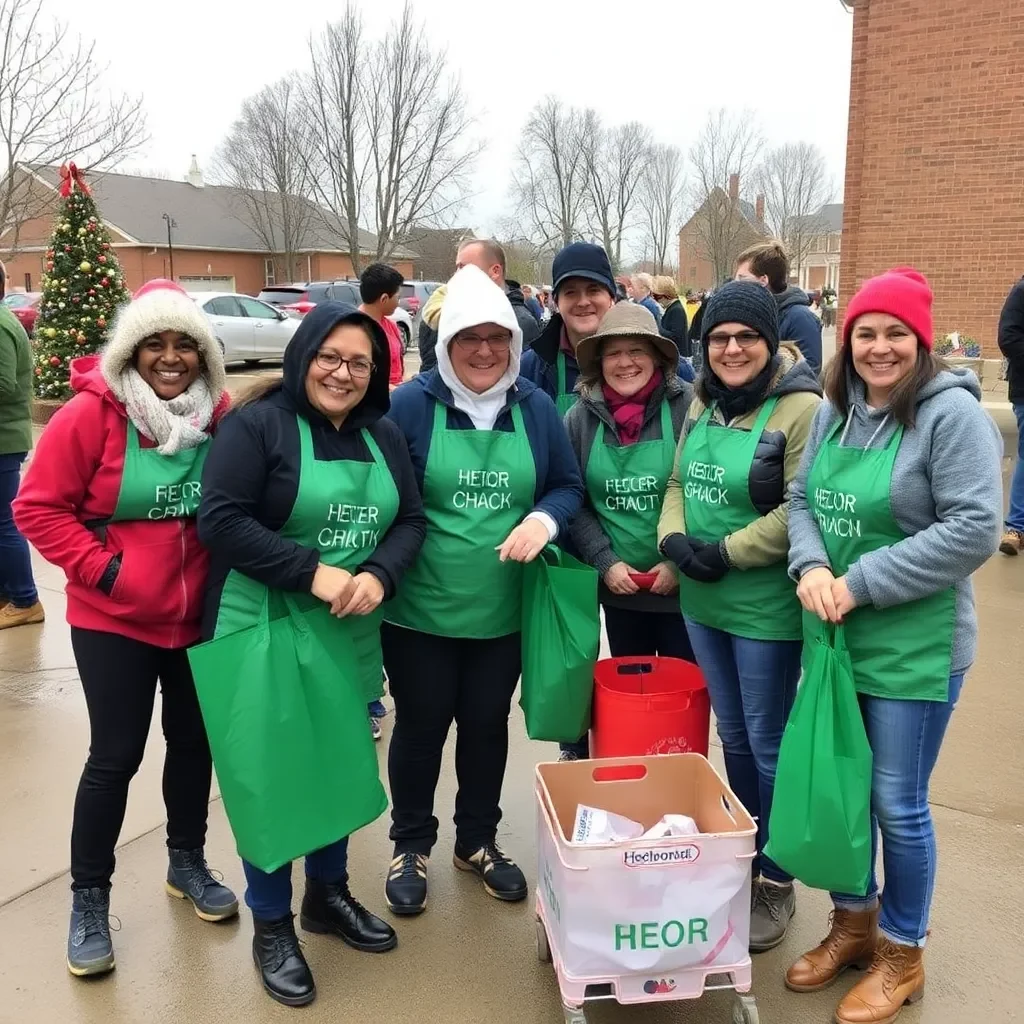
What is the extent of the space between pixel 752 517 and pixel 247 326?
59.4ft

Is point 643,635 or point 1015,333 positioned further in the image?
point 1015,333

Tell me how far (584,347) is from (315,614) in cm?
128

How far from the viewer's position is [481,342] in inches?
110

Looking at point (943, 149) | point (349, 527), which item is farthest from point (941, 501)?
point (943, 149)

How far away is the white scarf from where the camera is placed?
8.23ft

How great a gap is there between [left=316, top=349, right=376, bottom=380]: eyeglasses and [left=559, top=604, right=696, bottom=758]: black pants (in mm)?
1253

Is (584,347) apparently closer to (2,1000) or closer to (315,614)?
(315,614)

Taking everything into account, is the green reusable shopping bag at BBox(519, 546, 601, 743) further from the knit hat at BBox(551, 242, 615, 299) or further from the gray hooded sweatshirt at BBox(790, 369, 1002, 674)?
the knit hat at BBox(551, 242, 615, 299)

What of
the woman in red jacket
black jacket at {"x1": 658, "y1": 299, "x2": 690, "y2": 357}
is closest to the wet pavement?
the woman in red jacket

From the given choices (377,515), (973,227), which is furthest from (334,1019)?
(973,227)

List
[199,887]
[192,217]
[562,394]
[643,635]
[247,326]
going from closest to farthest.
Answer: [199,887], [643,635], [562,394], [247,326], [192,217]

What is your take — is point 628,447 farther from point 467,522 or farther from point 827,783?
point 827,783

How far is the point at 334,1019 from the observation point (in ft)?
8.03

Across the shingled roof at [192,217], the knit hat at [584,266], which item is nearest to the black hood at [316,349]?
the knit hat at [584,266]
